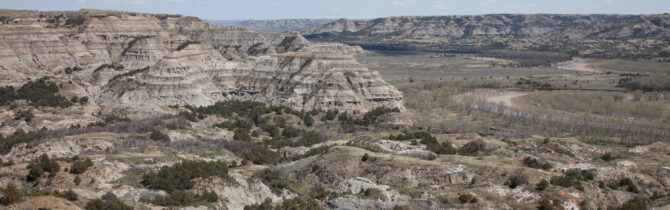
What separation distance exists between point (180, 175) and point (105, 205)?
9.25m

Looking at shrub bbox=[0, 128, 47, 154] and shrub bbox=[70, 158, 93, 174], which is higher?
shrub bbox=[70, 158, 93, 174]

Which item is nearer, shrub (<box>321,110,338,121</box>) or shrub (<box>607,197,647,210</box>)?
shrub (<box>607,197,647,210</box>)

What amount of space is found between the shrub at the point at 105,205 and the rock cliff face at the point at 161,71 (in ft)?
188

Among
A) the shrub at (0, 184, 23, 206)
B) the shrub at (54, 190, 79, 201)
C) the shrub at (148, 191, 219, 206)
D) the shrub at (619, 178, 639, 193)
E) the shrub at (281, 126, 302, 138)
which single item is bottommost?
the shrub at (281, 126, 302, 138)

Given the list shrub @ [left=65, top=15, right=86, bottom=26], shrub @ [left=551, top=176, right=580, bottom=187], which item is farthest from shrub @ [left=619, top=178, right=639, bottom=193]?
shrub @ [left=65, top=15, right=86, bottom=26]

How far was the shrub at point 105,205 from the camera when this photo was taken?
34.6 metres

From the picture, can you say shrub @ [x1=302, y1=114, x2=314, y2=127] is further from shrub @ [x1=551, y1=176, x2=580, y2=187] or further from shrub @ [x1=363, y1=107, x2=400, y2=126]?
shrub @ [x1=551, y1=176, x2=580, y2=187]

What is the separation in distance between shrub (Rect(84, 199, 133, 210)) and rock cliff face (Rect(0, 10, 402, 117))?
57293 millimetres

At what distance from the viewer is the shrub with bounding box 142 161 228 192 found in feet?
140

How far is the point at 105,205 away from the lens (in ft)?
115

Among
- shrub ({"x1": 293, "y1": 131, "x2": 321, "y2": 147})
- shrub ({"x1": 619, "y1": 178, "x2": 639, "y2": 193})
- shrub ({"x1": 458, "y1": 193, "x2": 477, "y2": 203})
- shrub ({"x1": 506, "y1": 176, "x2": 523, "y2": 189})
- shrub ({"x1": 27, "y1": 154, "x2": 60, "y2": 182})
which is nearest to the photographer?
shrub ({"x1": 27, "y1": 154, "x2": 60, "y2": 182})

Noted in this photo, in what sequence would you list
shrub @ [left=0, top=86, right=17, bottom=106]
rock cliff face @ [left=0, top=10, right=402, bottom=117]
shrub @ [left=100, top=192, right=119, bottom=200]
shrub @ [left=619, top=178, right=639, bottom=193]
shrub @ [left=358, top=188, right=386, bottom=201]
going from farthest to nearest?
rock cliff face @ [left=0, top=10, right=402, bottom=117], shrub @ [left=0, top=86, right=17, bottom=106], shrub @ [left=619, top=178, right=639, bottom=193], shrub @ [left=358, top=188, right=386, bottom=201], shrub @ [left=100, top=192, right=119, bottom=200]

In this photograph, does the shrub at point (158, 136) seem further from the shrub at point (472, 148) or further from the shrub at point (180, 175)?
the shrub at point (472, 148)

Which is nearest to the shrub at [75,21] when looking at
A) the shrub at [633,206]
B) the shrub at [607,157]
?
the shrub at [607,157]
